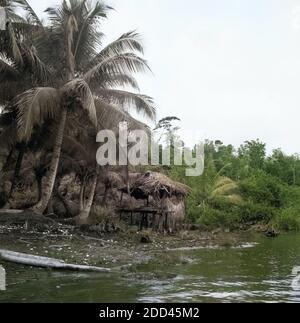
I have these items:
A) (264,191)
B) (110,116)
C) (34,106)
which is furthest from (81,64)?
(264,191)

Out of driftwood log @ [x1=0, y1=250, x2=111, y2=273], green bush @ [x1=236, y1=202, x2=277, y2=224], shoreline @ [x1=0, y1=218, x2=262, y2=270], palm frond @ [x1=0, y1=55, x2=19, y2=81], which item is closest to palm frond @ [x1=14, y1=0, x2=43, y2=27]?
palm frond @ [x1=0, y1=55, x2=19, y2=81]

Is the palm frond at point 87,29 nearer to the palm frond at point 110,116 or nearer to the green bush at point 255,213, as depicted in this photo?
the palm frond at point 110,116

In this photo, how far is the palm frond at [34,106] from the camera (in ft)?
51.7

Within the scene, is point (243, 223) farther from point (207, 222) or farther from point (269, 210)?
point (207, 222)

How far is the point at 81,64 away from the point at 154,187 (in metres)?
6.30

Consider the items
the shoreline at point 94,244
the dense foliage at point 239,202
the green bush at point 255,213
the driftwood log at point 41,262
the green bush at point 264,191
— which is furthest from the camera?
the green bush at point 264,191

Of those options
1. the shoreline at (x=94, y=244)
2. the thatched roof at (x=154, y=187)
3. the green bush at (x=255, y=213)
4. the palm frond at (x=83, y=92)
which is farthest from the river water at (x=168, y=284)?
the green bush at (x=255, y=213)

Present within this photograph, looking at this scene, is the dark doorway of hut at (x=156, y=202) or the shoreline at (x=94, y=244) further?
the dark doorway of hut at (x=156, y=202)

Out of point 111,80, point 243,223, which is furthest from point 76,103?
point 243,223

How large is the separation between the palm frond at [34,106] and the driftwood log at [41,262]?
17.1 ft

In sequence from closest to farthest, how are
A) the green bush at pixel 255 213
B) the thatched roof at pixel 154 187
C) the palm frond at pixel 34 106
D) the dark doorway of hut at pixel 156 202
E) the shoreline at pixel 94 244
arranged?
the shoreline at pixel 94 244 < the palm frond at pixel 34 106 < the thatched roof at pixel 154 187 < the dark doorway of hut at pixel 156 202 < the green bush at pixel 255 213

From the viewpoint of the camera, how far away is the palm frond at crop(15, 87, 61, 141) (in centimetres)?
1577
